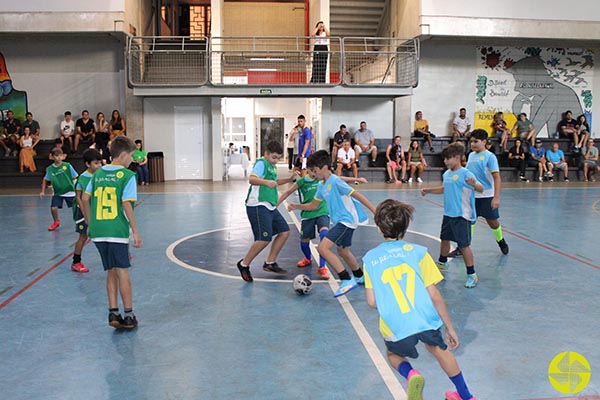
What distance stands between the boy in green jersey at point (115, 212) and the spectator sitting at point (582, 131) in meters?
20.2

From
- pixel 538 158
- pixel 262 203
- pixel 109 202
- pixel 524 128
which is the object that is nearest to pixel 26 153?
pixel 262 203

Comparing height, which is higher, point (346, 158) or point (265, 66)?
point (265, 66)

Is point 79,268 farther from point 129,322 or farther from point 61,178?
point 61,178

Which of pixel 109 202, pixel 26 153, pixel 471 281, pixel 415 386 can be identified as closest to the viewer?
pixel 415 386

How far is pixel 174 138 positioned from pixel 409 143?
8.89 m

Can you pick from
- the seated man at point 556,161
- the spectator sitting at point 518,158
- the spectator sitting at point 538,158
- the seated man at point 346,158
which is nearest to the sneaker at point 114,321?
the seated man at point 346,158

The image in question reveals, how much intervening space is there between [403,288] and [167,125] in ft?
61.3

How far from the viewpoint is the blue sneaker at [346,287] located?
589 cm

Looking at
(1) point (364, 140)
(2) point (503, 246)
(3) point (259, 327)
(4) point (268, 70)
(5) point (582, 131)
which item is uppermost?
(4) point (268, 70)

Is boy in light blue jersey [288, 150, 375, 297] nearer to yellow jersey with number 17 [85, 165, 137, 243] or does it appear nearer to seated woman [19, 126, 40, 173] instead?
yellow jersey with number 17 [85, 165, 137, 243]

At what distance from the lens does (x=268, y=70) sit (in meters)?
21.1

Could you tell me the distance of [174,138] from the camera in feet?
68.1

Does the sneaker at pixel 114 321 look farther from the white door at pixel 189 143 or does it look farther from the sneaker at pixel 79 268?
the white door at pixel 189 143

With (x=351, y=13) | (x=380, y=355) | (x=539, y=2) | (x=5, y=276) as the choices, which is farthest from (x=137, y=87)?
(x=380, y=355)
